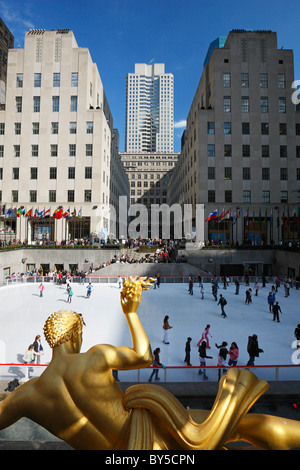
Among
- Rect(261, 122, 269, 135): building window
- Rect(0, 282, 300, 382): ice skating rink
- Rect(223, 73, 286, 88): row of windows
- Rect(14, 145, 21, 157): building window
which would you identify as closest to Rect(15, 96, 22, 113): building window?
Rect(14, 145, 21, 157): building window

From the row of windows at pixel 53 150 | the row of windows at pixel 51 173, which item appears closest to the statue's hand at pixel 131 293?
the row of windows at pixel 51 173

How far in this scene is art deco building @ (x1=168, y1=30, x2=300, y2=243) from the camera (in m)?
41.2

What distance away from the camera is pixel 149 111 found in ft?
564

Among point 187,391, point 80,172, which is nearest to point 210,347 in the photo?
point 187,391

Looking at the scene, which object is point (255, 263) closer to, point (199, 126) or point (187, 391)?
point (199, 126)

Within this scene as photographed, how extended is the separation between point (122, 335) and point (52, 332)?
9901mm

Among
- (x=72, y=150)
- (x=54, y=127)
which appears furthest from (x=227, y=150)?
(x=54, y=127)

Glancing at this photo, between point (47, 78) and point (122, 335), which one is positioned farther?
point (47, 78)

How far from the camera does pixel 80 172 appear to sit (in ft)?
137

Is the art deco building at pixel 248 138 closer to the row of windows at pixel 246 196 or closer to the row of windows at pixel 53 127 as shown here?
the row of windows at pixel 246 196

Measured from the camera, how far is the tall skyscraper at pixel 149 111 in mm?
165875

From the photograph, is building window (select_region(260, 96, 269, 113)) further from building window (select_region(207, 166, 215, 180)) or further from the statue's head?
the statue's head

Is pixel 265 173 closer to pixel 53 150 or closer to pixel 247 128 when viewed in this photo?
pixel 247 128

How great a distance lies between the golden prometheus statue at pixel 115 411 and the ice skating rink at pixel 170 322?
223 inches
